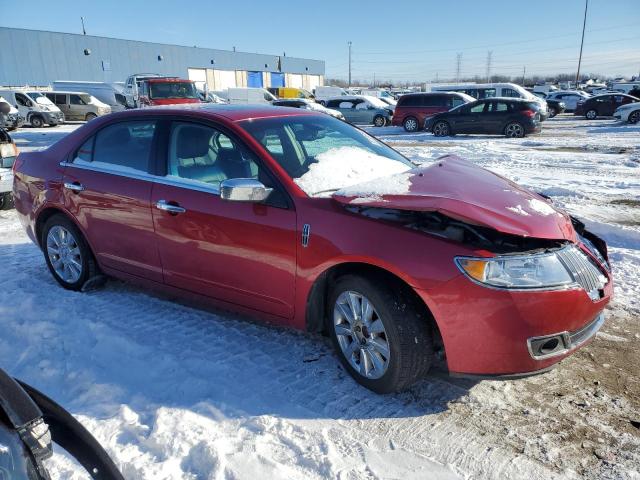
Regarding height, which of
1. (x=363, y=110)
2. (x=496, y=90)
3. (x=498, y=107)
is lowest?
(x=363, y=110)

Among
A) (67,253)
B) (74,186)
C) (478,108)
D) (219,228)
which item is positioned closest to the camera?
(219,228)

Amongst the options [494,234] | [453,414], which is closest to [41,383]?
[453,414]

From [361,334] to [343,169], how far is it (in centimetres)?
121

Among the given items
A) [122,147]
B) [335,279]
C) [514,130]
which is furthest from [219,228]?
[514,130]

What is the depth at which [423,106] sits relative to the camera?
2133 centimetres

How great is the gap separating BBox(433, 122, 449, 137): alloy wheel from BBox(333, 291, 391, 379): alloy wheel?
56.2 feet

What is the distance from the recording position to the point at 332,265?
2906mm

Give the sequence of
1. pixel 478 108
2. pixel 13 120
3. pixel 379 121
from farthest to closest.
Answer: pixel 379 121
pixel 13 120
pixel 478 108

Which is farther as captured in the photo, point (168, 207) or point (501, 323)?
point (168, 207)

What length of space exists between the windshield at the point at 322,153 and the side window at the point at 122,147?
0.92m

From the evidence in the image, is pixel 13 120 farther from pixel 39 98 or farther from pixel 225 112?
pixel 225 112

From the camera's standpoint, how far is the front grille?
104 inches

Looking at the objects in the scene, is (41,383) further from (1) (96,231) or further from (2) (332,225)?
(2) (332,225)

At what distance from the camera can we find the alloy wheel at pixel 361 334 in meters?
2.83
